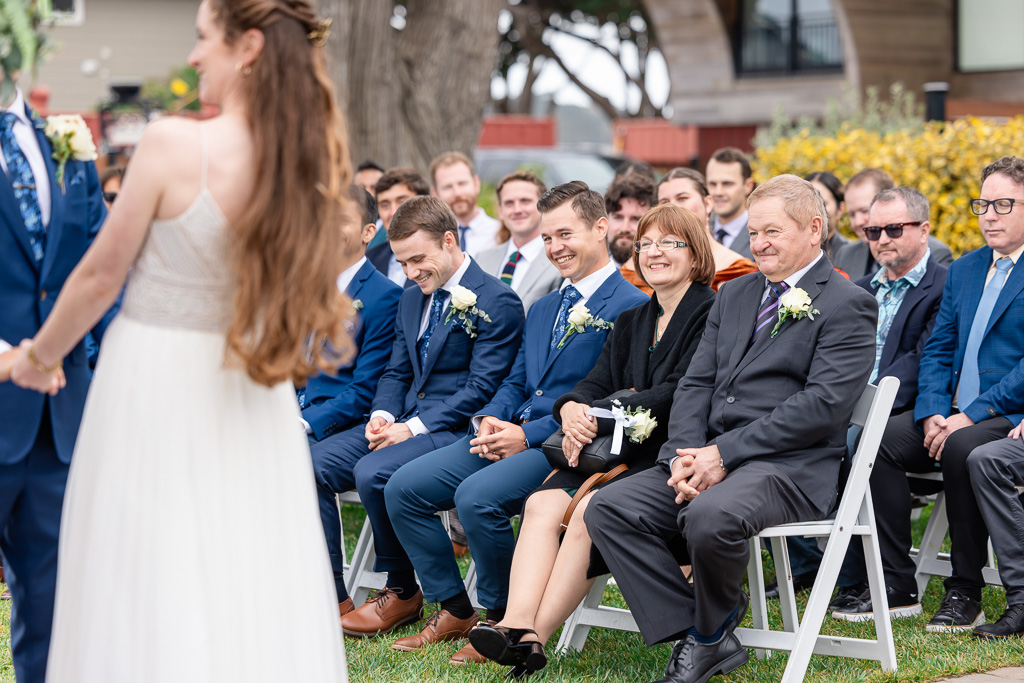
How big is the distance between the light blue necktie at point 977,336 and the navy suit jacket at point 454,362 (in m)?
2.05

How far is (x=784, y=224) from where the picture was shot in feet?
14.3

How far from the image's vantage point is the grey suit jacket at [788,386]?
415 centimetres

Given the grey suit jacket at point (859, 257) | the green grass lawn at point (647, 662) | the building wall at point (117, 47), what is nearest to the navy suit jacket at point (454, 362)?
the green grass lawn at point (647, 662)

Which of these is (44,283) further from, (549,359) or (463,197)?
(463,197)

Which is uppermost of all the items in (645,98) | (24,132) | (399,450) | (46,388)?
(645,98)

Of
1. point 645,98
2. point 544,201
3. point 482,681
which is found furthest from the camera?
point 645,98

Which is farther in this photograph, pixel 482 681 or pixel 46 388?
pixel 482 681

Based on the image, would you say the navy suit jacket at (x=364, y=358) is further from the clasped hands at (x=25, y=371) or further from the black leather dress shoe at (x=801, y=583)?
the clasped hands at (x=25, y=371)

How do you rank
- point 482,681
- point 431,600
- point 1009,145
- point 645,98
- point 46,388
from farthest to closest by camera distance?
point 645,98
point 1009,145
point 431,600
point 482,681
point 46,388

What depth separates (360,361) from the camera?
5.73m

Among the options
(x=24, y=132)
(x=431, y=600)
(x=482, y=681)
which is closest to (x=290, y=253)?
(x=24, y=132)

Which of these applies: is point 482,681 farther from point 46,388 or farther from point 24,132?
point 24,132

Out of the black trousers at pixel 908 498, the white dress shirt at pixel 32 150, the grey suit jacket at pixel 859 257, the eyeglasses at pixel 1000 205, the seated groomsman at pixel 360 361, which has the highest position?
the white dress shirt at pixel 32 150

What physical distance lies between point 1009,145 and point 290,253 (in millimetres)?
6322
